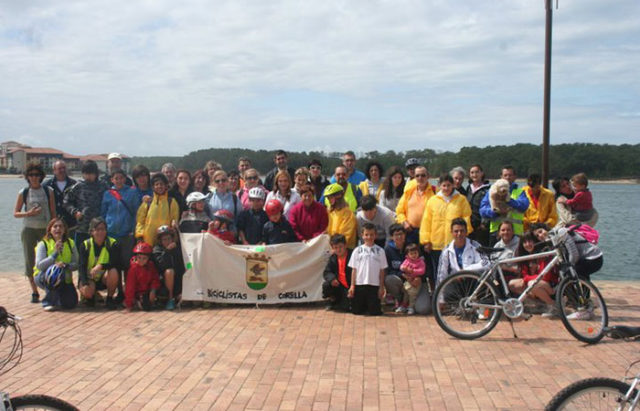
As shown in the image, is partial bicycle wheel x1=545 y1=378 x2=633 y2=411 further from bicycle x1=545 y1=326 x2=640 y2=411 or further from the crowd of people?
the crowd of people

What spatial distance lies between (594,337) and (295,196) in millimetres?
4296

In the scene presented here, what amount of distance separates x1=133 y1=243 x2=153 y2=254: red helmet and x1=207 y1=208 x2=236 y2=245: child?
88 centimetres

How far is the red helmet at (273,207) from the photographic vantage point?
794 centimetres

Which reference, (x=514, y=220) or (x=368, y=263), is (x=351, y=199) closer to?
(x=368, y=263)

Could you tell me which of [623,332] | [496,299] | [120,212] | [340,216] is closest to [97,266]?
[120,212]

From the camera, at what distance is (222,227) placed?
8180 mm

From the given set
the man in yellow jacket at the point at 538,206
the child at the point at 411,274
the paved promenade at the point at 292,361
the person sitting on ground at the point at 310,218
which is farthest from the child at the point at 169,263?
the man in yellow jacket at the point at 538,206

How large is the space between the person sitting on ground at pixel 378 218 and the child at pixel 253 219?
4.46 feet

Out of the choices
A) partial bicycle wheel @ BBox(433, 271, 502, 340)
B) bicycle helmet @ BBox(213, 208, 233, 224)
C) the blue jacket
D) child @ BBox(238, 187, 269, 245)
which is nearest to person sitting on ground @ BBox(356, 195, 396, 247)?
child @ BBox(238, 187, 269, 245)

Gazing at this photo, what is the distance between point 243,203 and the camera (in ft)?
28.4

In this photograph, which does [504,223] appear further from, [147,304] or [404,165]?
[147,304]

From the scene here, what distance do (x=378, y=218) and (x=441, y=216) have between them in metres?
0.96

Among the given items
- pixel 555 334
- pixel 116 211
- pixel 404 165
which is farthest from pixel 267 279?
pixel 555 334

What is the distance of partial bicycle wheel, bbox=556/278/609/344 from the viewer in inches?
245
